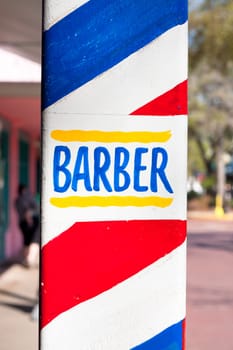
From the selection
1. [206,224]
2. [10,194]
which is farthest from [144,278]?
[206,224]

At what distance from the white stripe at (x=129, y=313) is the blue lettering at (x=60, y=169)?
33cm

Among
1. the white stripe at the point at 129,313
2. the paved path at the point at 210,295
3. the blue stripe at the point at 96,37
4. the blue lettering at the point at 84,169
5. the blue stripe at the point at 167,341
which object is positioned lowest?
the paved path at the point at 210,295

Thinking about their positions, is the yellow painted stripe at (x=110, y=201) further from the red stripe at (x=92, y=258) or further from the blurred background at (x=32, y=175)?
the blurred background at (x=32, y=175)

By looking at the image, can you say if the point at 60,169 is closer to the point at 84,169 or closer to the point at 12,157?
the point at 84,169

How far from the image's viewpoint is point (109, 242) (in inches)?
73.0

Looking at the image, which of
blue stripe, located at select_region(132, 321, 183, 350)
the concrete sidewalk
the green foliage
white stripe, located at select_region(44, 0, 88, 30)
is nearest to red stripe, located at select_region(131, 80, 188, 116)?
white stripe, located at select_region(44, 0, 88, 30)

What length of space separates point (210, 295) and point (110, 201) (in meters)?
8.66

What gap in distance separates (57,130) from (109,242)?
352 mm

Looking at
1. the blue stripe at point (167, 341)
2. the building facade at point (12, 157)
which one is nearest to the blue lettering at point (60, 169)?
the blue stripe at point (167, 341)

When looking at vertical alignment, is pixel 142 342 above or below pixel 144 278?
below

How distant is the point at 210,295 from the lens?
10.2 m

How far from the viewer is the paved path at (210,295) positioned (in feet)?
23.6

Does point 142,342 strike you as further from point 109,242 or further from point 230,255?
point 230,255

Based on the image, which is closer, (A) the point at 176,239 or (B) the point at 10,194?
(A) the point at 176,239
